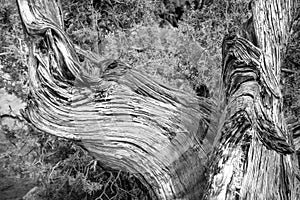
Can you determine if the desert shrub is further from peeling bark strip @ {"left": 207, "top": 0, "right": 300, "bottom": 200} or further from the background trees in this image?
peeling bark strip @ {"left": 207, "top": 0, "right": 300, "bottom": 200}

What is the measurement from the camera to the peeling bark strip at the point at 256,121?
1417 mm

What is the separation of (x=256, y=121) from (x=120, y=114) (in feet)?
1.92

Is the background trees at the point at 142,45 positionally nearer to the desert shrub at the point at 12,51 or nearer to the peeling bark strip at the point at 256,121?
the desert shrub at the point at 12,51

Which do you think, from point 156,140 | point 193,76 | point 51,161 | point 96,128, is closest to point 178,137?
point 156,140

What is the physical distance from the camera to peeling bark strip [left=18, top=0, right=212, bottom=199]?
1.78m

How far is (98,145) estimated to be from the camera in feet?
6.02

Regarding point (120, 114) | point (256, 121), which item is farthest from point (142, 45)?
point (256, 121)

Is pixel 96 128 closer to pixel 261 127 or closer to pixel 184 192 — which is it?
pixel 184 192

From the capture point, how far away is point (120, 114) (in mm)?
1835

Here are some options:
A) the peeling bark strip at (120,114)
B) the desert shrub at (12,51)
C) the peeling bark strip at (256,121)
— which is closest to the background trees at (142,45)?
the desert shrub at (12,51)

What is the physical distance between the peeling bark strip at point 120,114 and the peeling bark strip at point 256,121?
237 mm

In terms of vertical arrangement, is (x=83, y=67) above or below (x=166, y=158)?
above

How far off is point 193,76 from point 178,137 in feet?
5.34

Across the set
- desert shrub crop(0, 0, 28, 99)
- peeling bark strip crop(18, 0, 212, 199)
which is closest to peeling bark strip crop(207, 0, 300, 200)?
peeling bark strip crop(18, 0, 212, 199)
